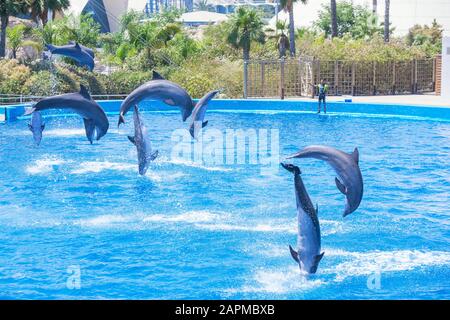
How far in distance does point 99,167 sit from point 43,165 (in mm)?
1278

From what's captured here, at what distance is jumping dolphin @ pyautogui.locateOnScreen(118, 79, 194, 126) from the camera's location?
1116 cm

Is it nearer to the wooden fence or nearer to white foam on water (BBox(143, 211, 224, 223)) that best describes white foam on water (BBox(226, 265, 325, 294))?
white foam on water (BBox(143, 211, 224, 223))

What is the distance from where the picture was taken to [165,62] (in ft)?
101

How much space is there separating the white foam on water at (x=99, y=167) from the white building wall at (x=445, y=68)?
51.0 ft

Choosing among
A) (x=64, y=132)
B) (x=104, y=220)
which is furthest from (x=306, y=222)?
(x=64, y=132)

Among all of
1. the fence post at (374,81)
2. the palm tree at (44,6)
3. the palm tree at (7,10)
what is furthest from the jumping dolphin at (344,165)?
the palm tree at (44,6)

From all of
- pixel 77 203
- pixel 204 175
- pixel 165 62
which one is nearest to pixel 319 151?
pixel 77 203

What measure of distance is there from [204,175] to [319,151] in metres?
6.67

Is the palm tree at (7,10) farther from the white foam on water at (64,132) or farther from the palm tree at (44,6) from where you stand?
the white foam on water at (64,132)

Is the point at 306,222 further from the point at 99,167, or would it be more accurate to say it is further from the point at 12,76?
the point at 12,76

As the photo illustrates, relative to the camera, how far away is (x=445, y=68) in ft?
89.2

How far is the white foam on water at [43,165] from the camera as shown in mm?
15039

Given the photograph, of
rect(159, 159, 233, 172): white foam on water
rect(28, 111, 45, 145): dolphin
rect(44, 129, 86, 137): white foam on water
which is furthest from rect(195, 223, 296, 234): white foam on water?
rect(44, 129, 86, 137): white foam on water
